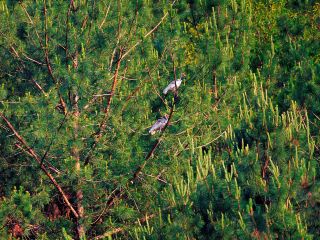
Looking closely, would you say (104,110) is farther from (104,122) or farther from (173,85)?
(173,85)

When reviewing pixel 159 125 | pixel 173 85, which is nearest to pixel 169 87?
pixel 173 85

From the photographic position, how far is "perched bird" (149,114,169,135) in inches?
379

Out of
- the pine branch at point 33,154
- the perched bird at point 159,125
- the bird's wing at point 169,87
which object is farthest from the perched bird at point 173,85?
the pine branch at point 33,154

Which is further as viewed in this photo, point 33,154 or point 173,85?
point 173,85

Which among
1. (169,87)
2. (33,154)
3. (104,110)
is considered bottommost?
(33,154)

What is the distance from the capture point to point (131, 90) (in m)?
10.3

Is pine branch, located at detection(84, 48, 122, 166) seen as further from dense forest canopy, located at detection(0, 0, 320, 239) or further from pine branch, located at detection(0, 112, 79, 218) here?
pine branch, located at detection(0, 112, 79, 218)

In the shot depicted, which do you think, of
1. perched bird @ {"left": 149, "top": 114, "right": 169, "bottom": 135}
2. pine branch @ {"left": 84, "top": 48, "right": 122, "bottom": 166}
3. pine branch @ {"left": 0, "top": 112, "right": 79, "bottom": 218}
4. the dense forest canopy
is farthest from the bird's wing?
pine branch @ {"left": 0, "top": 112, "right": 79, "bottom": 218}

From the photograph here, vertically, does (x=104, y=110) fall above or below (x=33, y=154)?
→ above

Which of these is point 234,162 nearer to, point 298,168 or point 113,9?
point 298,168

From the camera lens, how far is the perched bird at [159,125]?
9625mm

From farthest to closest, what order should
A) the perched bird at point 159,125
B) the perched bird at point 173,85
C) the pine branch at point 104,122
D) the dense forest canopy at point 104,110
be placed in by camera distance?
the pine branch at point 104,122 < the perched bird at point 159,125 < the perched bird at point 173,85 < the dense forest canopy at point 104,110

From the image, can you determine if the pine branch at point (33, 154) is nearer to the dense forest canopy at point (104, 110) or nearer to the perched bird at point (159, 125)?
the dense forest canopy at point (104, 110)

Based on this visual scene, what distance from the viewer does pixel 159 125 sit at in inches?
381
